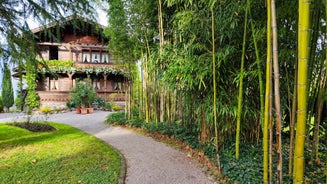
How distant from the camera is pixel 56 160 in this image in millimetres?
2826

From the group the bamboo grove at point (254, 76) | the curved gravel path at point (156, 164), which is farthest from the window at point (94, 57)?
the bamboo grove at point (254, 76)

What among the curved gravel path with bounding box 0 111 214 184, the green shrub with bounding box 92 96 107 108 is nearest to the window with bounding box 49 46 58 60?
the green shrub with bounding box 92 96 107 108

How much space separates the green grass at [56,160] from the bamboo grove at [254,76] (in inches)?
55.8

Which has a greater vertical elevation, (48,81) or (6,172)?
(48,81)

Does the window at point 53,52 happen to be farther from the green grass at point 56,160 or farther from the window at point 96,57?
the green grass at point 56,160

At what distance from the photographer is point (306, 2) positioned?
1.03m

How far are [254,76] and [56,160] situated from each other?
2.80 meters

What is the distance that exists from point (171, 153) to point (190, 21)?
2.03 m

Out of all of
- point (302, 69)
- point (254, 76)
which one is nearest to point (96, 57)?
point (254, 76)

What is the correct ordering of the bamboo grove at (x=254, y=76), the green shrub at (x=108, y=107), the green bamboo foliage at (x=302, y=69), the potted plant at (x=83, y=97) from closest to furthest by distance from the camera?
1. the green bamboo foliage at (x=302, y=69)
2. the bamboo grove at (x=254, y=76)
3. the potted plant at (x=83, y=97)
4. the green shrub at (x=108, y=107)

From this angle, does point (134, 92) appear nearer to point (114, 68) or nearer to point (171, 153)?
point (171, 153)

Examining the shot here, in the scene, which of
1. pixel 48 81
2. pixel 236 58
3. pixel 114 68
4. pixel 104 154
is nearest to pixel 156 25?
pixel 236 58

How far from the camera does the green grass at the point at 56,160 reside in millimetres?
2283

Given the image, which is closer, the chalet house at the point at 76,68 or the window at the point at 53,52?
the chalet house at the point at 76,68
